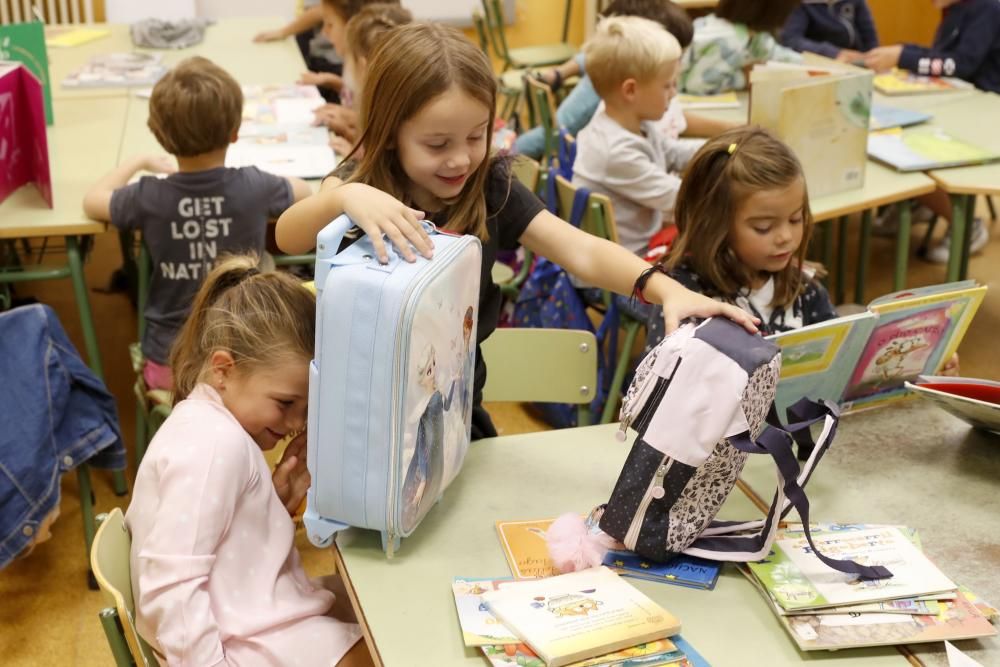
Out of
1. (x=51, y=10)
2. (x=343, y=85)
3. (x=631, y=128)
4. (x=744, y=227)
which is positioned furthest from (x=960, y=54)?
(x=51, y=10)

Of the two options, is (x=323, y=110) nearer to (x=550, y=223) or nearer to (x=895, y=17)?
(x=550, y=223)

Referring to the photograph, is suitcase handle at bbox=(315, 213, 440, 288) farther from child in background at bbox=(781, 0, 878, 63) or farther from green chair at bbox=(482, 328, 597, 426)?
child in background at bbox=(781, 0, 878, 63)

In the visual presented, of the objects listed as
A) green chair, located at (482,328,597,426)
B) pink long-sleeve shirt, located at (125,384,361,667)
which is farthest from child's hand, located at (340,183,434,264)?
green chair, located at (482,328,597,426)

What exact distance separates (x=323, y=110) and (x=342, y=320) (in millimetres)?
2071

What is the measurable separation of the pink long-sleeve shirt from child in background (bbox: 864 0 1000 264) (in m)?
3.14

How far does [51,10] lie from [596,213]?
4262 mm

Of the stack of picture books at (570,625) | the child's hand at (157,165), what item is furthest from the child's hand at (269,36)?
the stack of picture books at (570,625)

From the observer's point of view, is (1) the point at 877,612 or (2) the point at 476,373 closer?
(1) the point at 877,612

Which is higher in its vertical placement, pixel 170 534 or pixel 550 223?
pixel 550 223

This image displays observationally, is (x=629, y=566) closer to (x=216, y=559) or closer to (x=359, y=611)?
(x=359, y=611)

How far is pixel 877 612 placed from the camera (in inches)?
48.1

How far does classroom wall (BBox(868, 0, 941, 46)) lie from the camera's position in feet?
21.1

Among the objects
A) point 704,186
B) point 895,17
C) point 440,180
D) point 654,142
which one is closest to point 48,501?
point 440,180

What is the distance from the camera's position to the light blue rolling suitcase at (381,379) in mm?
1172
